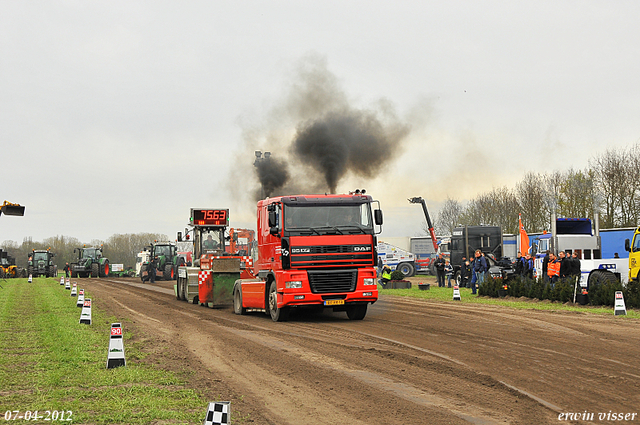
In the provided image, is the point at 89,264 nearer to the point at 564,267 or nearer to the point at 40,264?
the point at 40,264

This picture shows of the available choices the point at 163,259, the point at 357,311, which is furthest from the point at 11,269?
the point at 357,311

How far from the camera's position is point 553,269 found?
23141 millimetres

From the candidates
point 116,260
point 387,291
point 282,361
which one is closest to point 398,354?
point 282,361

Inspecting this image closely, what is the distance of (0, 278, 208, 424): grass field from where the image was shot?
6660mm

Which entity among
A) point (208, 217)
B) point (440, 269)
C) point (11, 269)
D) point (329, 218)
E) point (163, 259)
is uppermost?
point (208, 217)

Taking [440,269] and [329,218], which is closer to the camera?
[329,218]

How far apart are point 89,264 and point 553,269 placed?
1820 inches

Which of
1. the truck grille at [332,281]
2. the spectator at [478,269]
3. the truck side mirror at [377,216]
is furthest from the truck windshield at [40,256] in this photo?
the truck side mirror at [377,216]

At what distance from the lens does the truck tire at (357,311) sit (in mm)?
16484

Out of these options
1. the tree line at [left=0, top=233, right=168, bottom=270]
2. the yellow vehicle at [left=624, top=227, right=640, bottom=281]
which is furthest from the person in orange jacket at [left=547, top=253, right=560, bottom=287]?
the tree line at [left=0, top=233, right=168, bottom=270]

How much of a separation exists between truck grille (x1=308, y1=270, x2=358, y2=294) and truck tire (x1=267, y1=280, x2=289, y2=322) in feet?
3.68

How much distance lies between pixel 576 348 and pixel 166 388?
23.3 ft

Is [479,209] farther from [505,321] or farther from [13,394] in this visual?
[13,394]

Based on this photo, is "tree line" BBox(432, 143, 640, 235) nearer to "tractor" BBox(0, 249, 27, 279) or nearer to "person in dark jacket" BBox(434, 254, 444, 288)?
"person in dark jacket" BBox(434, 254, 444, 288)
